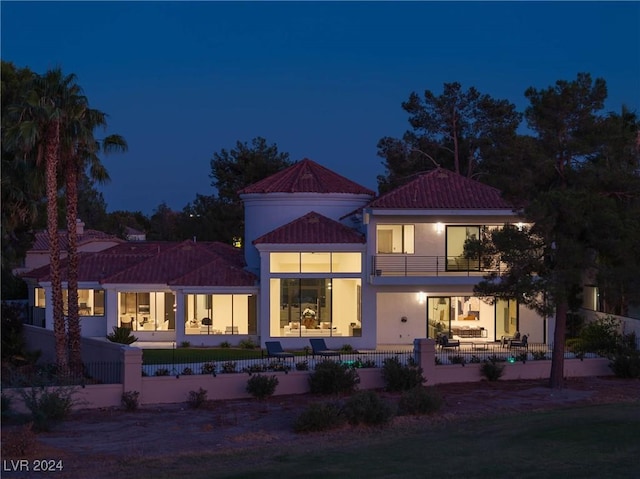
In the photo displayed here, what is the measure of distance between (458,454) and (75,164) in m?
19.3

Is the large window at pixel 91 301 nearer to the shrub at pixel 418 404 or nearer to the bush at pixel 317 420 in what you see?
the shrub at pixel 418 404

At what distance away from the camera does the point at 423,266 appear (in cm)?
3725

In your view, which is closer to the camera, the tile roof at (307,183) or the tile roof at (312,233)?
the tile roof at (312,233)

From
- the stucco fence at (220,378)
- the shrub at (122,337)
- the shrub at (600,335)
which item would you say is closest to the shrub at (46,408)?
the stucco fence at (220,378)

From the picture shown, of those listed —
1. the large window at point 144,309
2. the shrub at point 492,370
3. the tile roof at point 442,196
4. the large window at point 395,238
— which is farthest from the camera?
the large window at point 144,309

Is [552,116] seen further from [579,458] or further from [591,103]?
[579,458]

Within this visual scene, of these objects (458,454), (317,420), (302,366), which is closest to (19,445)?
(317,420)

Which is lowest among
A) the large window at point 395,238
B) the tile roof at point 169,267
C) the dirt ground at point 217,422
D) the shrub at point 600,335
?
the dirt ground at point 217,422

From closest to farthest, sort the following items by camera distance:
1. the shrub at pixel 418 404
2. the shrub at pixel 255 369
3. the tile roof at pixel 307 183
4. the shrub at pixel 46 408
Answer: the shrub at pixel 46 408 < the shrub at pixel 418 404 < the shrub at pixel 255 369 < the tile roof at pixel 307 183

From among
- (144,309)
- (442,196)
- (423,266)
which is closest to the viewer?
(423,266)

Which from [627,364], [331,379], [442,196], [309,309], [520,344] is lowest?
[331,379]

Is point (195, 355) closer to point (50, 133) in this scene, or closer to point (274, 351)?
point (274, 351)

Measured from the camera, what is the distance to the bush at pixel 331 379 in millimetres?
26844

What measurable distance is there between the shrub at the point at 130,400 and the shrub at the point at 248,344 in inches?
471
